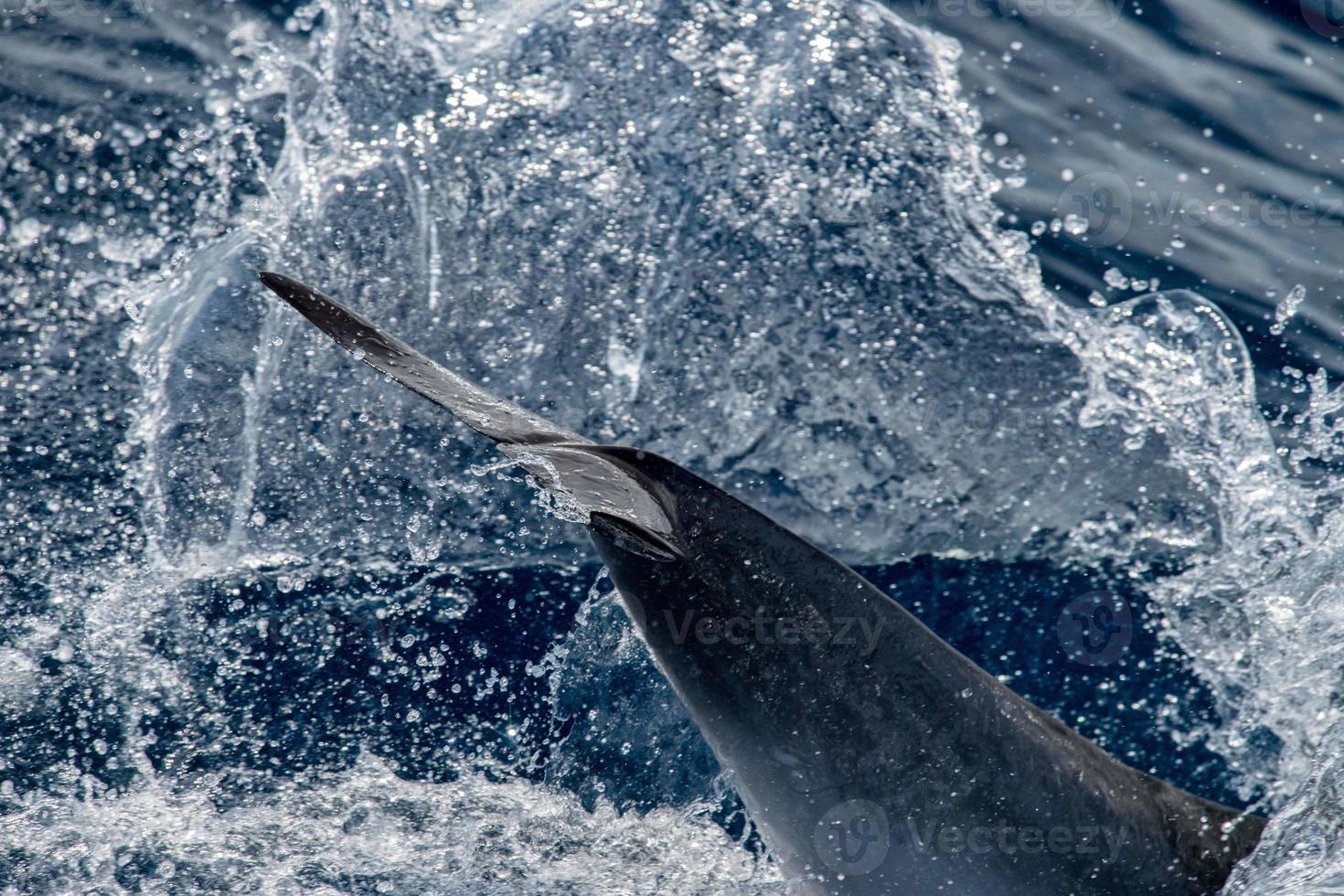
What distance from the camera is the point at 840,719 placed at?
2.26 m

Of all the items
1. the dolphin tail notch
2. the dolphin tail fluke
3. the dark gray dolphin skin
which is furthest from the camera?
the dark gray dolphin skin

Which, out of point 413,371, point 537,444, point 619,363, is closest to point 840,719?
point 537,444

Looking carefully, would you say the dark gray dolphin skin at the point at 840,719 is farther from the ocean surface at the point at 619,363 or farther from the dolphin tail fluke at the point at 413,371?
the ocean surface at the point at 619,363

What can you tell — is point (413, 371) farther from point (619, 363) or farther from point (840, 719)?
point (619, 363)

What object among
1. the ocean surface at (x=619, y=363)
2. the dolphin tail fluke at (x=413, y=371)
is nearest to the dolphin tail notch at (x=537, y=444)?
the dolphin tail fluke at (x=413, y=371)

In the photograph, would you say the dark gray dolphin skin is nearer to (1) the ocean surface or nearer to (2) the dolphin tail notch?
(2) the dolphin tail notch

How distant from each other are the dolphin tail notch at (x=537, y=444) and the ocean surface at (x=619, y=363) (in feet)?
5.77

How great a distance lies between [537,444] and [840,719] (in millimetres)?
835

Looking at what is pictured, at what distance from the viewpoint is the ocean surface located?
12.3 feet

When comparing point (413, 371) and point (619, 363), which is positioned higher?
point (413, 371)

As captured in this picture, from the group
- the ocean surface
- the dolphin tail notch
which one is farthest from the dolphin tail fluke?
the ocean surface

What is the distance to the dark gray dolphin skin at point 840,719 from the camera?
7.07ft

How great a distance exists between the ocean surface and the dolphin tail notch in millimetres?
1759

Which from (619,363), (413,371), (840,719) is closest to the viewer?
(413,371)
